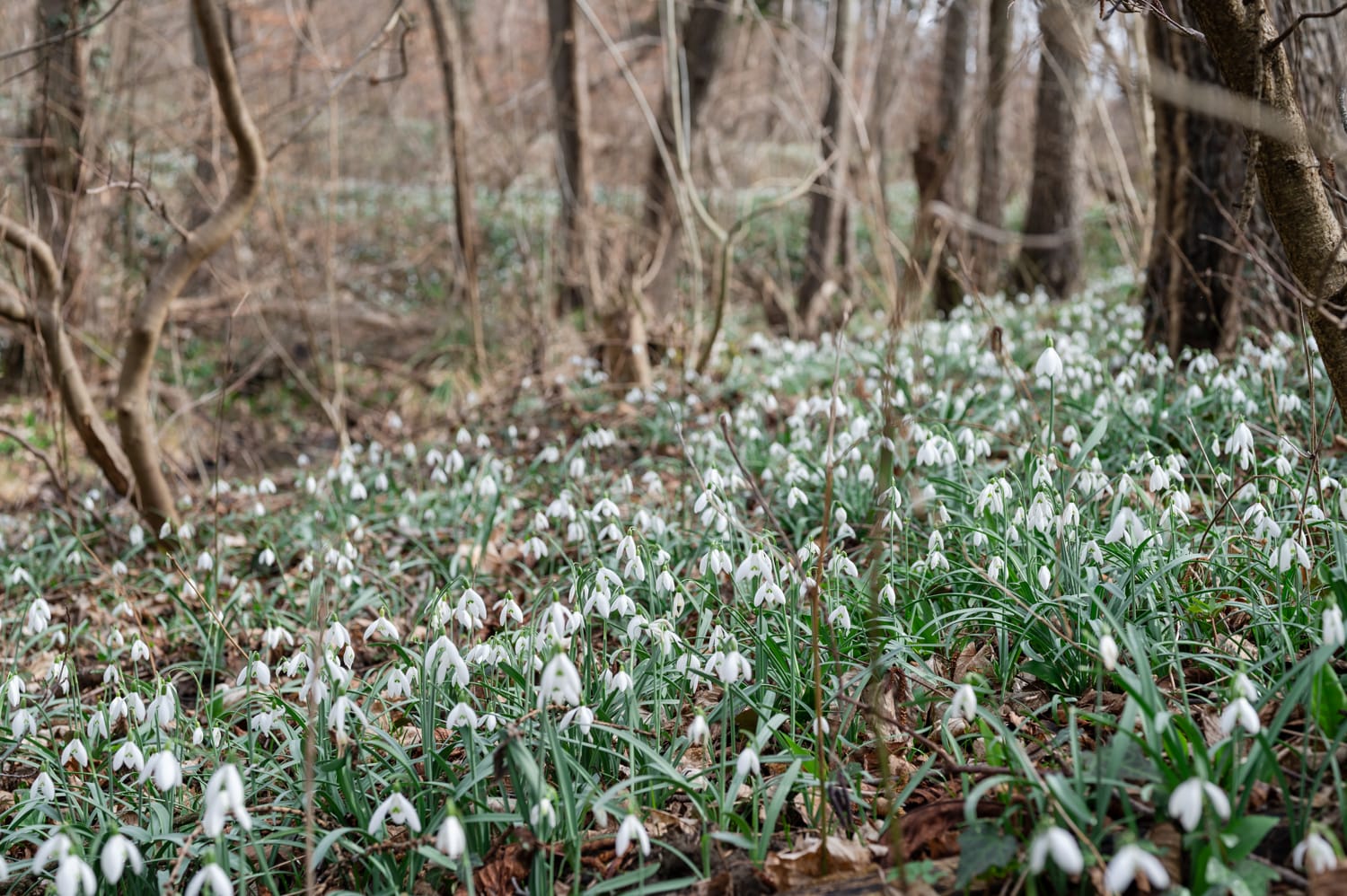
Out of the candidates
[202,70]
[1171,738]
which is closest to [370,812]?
[1171,738]

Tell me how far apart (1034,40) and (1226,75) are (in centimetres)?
105

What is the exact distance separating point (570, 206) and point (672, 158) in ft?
4.89

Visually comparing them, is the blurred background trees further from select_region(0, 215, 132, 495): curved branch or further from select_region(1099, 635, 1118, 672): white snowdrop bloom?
select_region(1099, 635, 1118, 672): white snowdrop bloom

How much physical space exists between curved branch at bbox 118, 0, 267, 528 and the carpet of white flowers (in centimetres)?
103

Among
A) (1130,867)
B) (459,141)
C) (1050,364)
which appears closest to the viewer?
(1130,867)

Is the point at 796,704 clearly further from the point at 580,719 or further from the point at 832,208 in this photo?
the point at 832,208

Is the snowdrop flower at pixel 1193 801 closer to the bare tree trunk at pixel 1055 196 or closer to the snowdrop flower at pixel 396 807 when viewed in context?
the snowdrop flower at pixel 396 807

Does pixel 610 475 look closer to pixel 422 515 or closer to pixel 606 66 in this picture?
pixel 422 515

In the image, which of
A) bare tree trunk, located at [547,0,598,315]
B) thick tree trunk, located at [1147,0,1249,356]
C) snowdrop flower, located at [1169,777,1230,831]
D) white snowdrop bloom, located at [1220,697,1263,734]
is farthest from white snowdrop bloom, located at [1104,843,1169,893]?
bare tree trunk, located at [547,0,598,315]

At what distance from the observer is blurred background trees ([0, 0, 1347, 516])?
4945 mm

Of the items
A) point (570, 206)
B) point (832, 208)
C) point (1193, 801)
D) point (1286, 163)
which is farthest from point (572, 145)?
point (1193, 801)

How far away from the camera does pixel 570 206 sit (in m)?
9.33

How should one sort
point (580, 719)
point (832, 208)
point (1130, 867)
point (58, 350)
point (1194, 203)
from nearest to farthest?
point (1130, 867)
point (580, 719)
point (58, 350)
point (1194, 203)
point (832, 208)

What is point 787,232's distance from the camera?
15.5m
